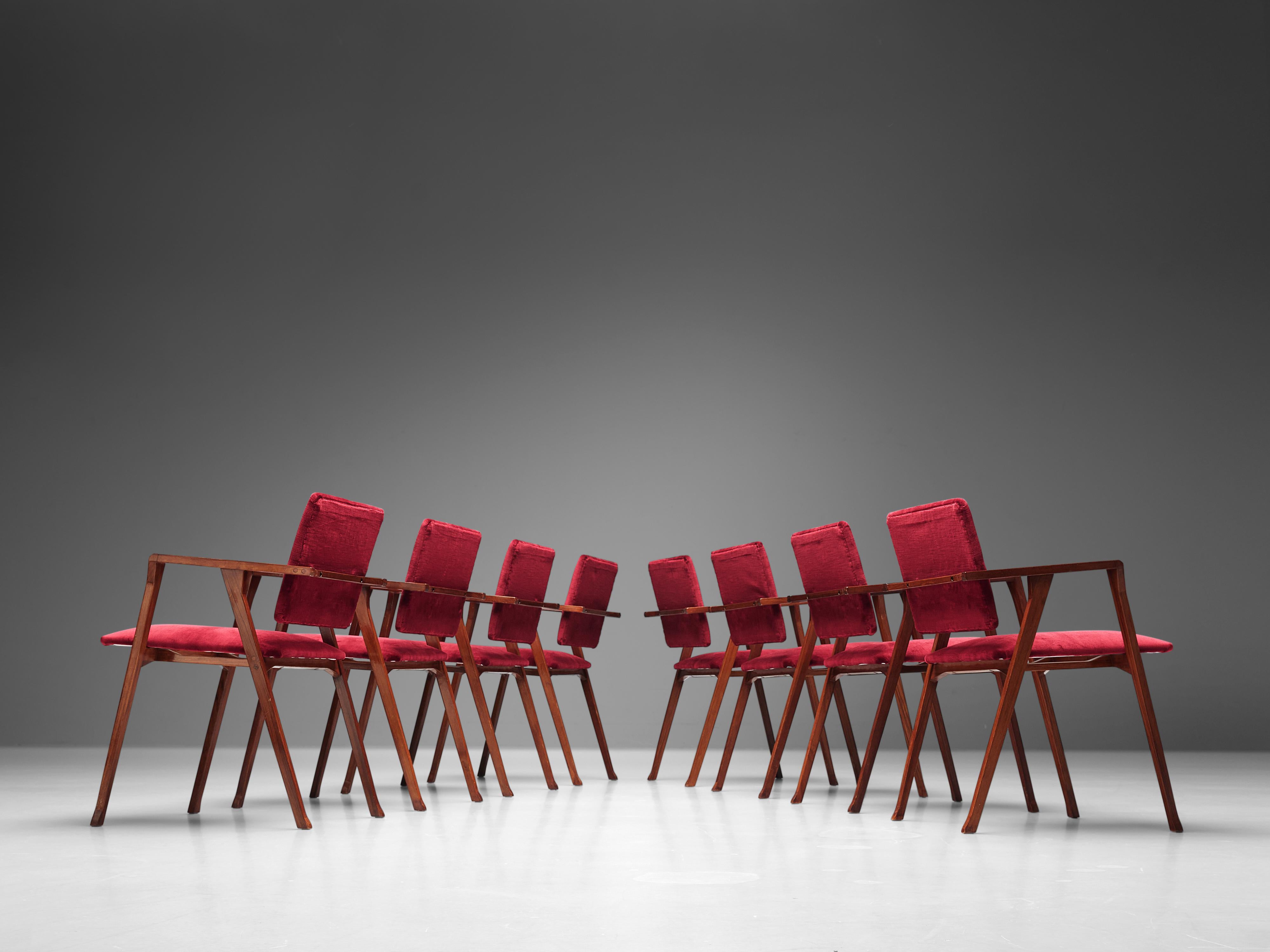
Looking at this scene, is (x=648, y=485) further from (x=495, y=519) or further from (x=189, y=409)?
(x=189, y=409)

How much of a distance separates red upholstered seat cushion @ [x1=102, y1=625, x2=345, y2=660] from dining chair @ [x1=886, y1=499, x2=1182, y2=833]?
168 centimetres

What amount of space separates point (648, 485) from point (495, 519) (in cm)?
108

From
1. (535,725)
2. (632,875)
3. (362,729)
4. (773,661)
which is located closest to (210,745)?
(362,729)

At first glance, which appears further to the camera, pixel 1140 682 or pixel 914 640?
pixel 914 640

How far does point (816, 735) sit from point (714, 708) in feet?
2.93

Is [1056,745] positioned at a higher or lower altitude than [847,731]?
higher

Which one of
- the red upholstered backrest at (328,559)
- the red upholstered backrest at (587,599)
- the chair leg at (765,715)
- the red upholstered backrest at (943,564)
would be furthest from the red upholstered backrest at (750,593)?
the red upholstered backrest at (328,559)

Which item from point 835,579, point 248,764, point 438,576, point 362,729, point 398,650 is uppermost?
point 835,579

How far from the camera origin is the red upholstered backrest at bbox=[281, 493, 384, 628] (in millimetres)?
2926

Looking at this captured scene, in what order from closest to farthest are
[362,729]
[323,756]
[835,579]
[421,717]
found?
[835,579], [323,756], [362,729], [421,717]

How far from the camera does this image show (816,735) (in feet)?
11.7

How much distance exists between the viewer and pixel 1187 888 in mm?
1904

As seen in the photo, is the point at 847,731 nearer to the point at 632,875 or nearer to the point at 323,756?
the point at 323,756

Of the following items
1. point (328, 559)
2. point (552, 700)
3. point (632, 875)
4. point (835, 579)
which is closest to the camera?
point (632, 875)
